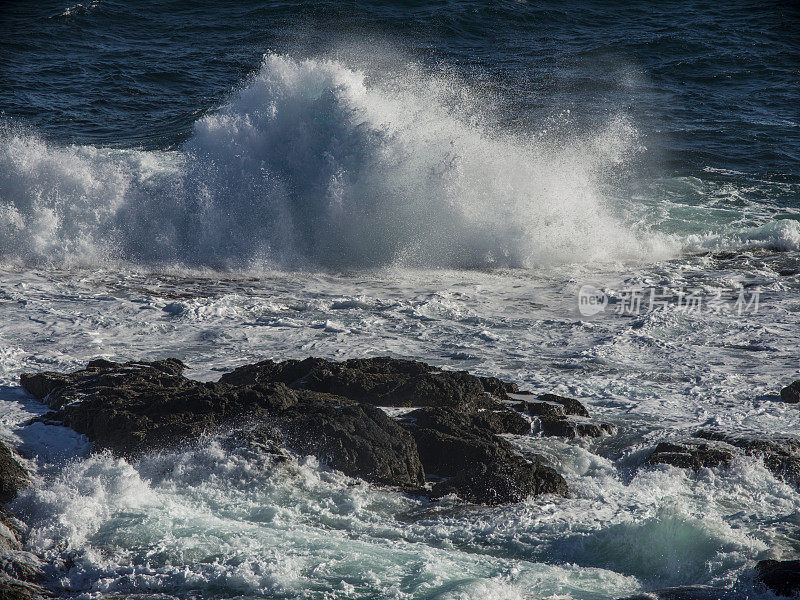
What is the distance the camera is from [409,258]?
33.9ft

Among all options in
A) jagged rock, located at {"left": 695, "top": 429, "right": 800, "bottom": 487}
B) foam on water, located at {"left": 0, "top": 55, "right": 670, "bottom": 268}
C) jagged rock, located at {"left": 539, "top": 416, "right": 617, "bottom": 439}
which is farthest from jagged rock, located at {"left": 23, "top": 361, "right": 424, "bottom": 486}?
foam on water, located at {"left": 0, "top": 55, "right": 670, "bottom": 268}

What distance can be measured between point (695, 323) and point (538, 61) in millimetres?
12534

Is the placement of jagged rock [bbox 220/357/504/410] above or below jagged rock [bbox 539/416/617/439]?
above

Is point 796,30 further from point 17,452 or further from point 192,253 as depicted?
point 17,452

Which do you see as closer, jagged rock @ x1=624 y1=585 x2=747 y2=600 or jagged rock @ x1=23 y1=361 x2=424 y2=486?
jagged rock @ x1=624 y1=585 x2=747 y2=600

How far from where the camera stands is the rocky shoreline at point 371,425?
203 inches

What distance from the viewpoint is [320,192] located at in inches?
433

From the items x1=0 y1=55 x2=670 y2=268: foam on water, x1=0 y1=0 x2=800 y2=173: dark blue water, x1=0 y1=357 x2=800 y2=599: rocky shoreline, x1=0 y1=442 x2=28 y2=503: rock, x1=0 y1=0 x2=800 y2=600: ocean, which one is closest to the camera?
x1=0 y1=0 x2=800 y2=600: ocean

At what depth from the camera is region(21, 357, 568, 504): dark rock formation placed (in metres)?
5.19

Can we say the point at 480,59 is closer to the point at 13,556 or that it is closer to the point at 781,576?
the point at 781,576

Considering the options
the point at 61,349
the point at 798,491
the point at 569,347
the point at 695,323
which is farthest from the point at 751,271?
the point at 61,349

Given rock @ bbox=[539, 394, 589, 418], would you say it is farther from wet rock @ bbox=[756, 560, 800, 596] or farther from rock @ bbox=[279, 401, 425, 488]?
wet rock @ bbox=[756, 560, 800, 596]

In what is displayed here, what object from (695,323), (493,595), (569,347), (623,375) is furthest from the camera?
(695,323)

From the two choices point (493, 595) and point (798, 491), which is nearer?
point (493, 595)
